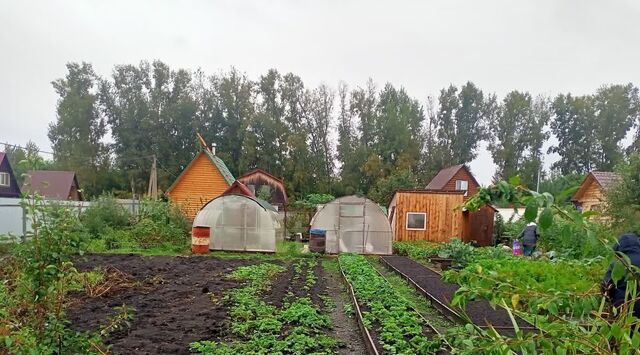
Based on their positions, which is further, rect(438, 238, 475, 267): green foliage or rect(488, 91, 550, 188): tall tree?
rect(488, 91, 550, 188): tall tree

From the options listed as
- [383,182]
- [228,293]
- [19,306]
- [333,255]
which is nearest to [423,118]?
[383,182]

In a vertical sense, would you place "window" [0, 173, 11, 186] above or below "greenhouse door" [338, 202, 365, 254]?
above

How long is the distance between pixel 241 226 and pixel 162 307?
11.0 metres

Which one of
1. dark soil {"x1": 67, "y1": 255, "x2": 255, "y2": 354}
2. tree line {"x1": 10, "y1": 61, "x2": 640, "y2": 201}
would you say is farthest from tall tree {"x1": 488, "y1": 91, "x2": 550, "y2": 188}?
dark soil {"x1": 67, "y1": 255, "x2": 255, "y2": 354}

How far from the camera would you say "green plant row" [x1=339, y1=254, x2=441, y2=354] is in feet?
20.5

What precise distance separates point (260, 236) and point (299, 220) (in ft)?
34.9

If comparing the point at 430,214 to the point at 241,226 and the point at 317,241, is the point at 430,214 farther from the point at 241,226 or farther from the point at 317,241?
the point at 241,226

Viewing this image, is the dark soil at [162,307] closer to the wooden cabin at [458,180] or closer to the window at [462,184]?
the wooden cabin at [458,180]

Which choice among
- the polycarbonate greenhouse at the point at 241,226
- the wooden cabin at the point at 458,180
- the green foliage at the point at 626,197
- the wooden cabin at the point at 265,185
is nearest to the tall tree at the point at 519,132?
the wooden cabin at the point at 458,180

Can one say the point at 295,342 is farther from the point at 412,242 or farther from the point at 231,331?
the point at 412,242

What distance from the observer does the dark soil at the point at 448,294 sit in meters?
7.86

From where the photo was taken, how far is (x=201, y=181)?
31797 mm

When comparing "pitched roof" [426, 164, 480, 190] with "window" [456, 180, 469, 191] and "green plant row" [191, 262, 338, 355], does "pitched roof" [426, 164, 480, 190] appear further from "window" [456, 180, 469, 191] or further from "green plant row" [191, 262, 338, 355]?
"green plant row" [191, 262, 338, 355]

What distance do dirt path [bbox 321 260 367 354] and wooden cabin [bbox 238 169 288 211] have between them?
24272 millimetres
